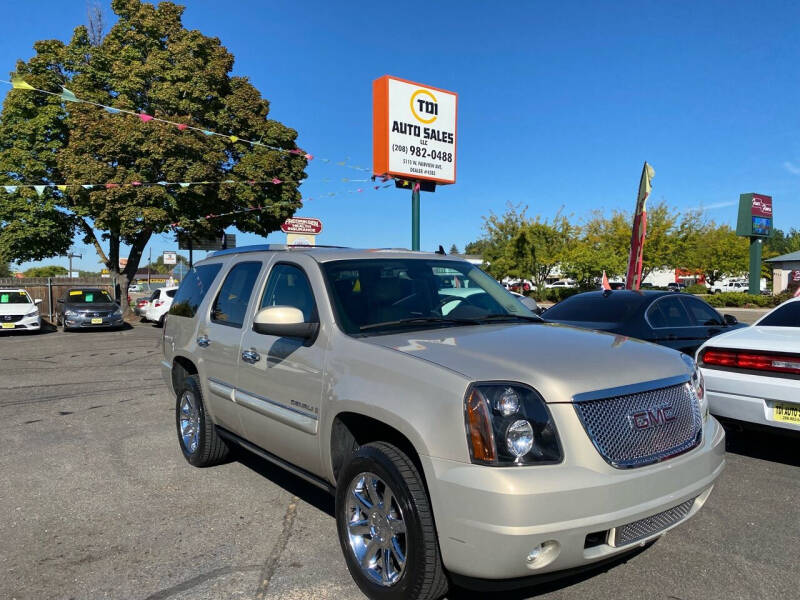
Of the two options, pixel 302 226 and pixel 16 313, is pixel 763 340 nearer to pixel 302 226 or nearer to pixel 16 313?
pixel 302 226

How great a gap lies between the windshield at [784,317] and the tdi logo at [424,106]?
11303 millimetres

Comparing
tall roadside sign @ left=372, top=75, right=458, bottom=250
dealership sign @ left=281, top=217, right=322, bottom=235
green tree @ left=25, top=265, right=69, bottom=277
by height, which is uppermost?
tall roadside sign @ left=372, top=75, right=458, bottom=250

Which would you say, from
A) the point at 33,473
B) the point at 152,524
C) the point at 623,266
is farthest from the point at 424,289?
the point at 623,266

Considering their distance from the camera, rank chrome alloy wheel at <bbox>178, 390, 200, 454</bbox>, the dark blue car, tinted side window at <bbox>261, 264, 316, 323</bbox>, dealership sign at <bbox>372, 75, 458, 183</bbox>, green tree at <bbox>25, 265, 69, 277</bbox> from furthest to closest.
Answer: green tree at <bbox>25, 265, 69, 277</bbox> → dealership sign at <bbox>372, 75, 458, 183</bbox> → the dark blue car → chrome alloy wheel at <bbox>178, 390, 200, 454</bbox> → tinted side window at <bbox>261, 264, 316, 323</bbox>

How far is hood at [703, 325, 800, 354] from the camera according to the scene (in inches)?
190

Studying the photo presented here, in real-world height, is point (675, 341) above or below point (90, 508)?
above

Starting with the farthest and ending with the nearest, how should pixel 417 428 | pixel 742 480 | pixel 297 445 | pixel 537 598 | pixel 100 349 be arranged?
1. pixel 100 349
2. pixel 742 480
3. pixel 297 445
4. pixel 537 598
5. pixel 417 428

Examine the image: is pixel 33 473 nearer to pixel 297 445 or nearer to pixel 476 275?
pixel 297 445

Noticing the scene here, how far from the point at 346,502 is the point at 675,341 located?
209 inches

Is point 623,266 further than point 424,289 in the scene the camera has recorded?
Yes

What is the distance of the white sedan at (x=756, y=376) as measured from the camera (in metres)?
4.64

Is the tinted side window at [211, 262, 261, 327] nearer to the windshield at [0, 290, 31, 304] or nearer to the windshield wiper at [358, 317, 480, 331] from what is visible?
the windshield wiper at [358, 317, 480, 331]

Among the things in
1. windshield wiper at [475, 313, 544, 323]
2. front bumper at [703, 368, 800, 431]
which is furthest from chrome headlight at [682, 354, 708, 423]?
front bumper at [703, 368, 800, 431]

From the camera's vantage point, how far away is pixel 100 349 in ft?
46.7
